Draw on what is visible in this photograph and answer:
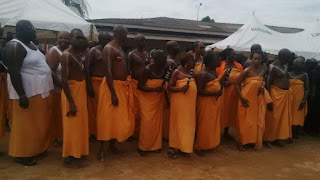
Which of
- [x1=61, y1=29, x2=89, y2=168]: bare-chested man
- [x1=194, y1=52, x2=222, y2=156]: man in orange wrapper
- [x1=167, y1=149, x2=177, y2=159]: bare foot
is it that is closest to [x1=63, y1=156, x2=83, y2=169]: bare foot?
[x1=61, y1=29, x2=89, y2=168]: bare-chested man

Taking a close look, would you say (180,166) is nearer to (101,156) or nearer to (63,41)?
(101,156)

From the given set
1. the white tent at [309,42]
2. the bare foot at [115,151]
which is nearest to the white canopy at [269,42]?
the white tent at [309,42]

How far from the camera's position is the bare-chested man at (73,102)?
4.57 m

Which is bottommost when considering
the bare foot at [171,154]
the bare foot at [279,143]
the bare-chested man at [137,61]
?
the bare foot at [279,143]

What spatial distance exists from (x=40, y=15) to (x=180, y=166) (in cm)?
446

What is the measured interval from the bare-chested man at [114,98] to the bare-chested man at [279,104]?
10.1ft

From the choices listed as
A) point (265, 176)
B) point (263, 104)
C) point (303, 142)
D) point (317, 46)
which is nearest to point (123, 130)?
→ point (265, 176)

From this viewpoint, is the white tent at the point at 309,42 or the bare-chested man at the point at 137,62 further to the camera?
the white tent at the point at 309,42

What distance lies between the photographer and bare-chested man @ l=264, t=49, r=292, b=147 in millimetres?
6270

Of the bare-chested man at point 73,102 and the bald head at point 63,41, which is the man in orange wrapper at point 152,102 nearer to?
the bare-chested man at point 73,102

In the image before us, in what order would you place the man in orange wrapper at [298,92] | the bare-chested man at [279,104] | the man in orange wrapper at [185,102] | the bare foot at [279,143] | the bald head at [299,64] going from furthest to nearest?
the man in orange wrapper at [298,92] → the bald head at [299,64] → the bare foot at [279,143] → the bare-chested man at [279,104] → the man in orange wrapper at [185,102]

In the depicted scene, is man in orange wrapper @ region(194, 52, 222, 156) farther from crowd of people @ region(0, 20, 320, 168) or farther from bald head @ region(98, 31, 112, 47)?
bald head @ region(98, 31, 112, 47)

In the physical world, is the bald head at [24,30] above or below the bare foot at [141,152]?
above

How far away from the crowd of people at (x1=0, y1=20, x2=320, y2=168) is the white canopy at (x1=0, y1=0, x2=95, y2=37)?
1242 mm
